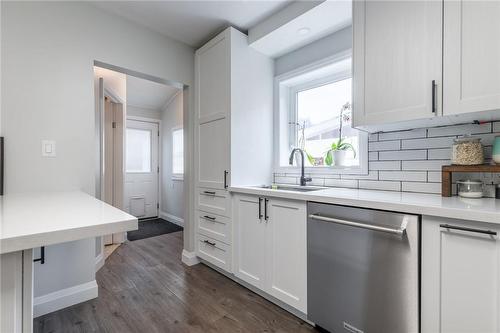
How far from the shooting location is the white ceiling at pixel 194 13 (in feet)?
6.75

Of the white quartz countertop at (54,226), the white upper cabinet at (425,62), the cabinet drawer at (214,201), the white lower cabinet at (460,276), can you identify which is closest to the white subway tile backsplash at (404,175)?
the white upper cabinet at (425,62)

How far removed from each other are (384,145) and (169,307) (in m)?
2.13

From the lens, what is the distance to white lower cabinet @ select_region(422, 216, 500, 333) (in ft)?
3.23

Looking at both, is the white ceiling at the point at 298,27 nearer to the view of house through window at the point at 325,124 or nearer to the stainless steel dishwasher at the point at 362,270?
the view of house through window at the point at 325,124

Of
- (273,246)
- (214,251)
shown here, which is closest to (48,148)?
(214,251)

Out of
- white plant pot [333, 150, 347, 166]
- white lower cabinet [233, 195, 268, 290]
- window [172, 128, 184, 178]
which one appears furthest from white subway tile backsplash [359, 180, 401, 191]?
window [172, 128, 184, 178]

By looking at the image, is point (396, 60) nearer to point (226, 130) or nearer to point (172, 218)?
point (226, 130)

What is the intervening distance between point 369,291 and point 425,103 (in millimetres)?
1094

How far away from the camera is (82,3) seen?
2.04 meters

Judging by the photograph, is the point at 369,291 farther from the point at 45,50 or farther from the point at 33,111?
the point at 45,50

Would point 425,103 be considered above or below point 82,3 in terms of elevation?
below

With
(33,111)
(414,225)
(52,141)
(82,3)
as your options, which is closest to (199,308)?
(414,225)

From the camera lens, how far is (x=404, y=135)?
1.76m

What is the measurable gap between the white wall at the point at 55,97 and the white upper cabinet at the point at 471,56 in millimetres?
2508
